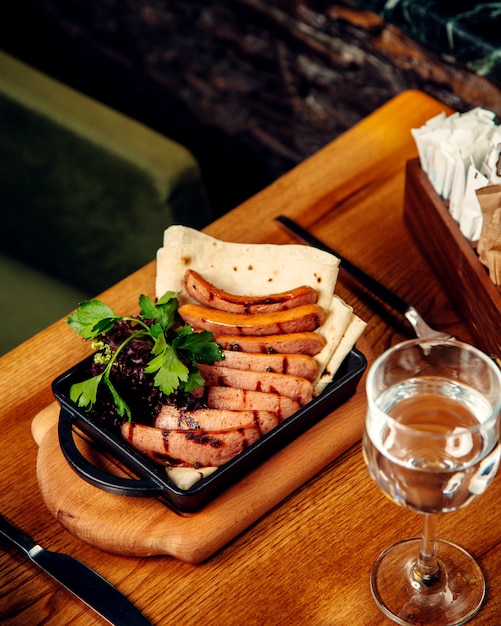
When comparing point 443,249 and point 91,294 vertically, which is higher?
point 443,249

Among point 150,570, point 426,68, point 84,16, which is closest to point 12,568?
point 150,570

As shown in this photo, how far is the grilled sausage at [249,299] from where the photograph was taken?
1.29 metres

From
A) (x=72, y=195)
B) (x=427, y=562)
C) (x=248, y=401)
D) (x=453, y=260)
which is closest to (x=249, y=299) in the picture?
(x=248, y=401)

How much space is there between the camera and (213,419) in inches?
45.4

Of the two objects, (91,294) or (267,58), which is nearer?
(91,294)

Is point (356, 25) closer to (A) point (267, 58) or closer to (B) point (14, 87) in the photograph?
(A) point (267, 58)

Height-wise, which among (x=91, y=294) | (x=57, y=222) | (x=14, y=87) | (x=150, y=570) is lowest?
(x=91, y=294)

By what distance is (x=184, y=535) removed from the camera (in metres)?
1.10

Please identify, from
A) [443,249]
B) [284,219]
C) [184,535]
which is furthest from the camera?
[284,219]

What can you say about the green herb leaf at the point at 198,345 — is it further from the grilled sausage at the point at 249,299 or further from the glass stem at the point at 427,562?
the glass stem at the point at 427,562

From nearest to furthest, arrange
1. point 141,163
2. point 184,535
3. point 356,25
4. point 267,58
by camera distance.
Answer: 1. point 184,535
2. point 141,163
3. point 356,25
4. point 267,58

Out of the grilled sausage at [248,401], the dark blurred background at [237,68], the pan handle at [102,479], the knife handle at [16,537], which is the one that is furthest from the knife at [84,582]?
the dark blurred background at [237,68]

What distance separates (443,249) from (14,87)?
1239mm

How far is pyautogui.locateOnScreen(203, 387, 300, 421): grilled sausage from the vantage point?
116 centimetres
